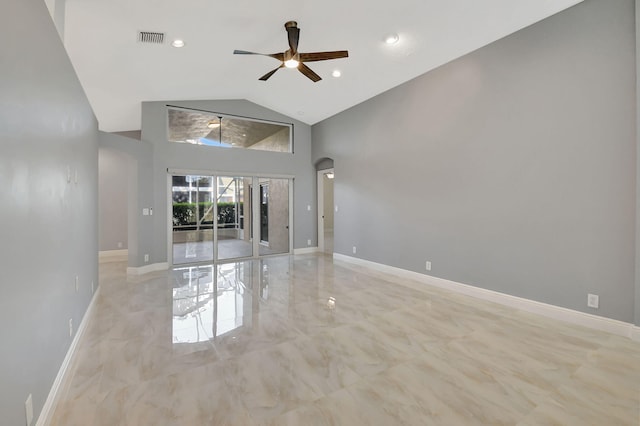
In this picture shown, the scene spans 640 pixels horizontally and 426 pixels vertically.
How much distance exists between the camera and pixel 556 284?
3512 mm

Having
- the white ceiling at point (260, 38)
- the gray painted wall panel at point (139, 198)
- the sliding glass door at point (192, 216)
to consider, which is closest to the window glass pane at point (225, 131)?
the white ceiling at point (260, 38)

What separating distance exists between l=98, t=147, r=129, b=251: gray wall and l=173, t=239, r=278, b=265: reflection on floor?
2.13m

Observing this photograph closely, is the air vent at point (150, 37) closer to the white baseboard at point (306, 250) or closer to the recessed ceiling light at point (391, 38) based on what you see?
the recessed ceiling light at point (391, 38)

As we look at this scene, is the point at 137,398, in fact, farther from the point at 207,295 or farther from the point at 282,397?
the point at 207,295

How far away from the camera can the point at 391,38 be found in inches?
166

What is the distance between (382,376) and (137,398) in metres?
1.79

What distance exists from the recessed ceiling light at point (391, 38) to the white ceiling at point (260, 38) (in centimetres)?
7

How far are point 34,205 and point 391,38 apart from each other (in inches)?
174

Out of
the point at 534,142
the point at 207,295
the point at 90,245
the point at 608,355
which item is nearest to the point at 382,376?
the point at 608,355

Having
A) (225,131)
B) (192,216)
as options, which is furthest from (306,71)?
(192,216)

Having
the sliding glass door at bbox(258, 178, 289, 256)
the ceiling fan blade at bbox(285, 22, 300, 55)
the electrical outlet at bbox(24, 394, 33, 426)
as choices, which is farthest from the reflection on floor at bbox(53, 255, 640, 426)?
the sliding glass door at bbox(258, 178, 289, 256)

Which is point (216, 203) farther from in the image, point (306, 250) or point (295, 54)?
point (295, 54)

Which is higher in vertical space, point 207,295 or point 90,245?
point 90,245

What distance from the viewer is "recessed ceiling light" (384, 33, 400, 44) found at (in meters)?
4.16
